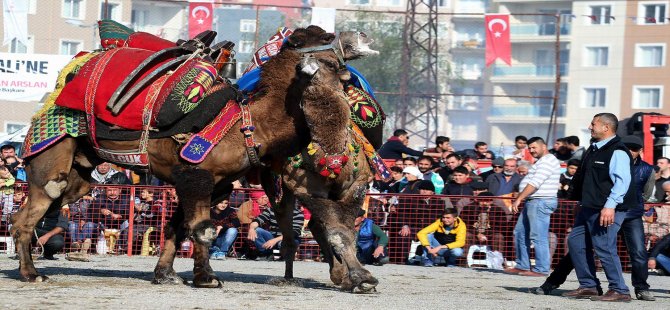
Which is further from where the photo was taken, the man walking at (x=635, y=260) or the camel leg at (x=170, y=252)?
the man walking at (x=635, y=260)

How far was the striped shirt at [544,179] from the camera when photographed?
15.8 meters

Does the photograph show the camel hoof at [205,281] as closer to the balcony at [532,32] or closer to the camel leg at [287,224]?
the camel leg at [287,224]

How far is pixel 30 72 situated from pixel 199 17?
358 centimetres

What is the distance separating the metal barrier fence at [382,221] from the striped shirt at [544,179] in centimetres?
140

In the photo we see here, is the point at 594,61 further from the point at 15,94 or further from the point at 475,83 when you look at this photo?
the point at 15,94

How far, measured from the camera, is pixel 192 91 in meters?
10.5

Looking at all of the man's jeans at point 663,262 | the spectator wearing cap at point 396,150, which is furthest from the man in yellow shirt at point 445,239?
the man's jeans at point 663,262

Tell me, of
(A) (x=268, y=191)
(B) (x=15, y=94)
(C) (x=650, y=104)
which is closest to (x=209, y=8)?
(B) (x=15, y=94)

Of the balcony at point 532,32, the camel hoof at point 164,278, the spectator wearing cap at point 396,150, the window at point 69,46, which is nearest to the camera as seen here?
the camel hoof at point 164,278

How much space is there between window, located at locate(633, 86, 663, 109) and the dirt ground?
4819 cm

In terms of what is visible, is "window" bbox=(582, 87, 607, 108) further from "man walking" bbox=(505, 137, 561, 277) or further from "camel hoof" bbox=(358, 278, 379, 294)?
"camel hoof" bbox=(358, 278, 379, 294)

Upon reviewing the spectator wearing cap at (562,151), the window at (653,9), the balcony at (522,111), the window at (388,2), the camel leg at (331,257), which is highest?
the window at (653,9)

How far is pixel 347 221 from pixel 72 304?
312 centimetres

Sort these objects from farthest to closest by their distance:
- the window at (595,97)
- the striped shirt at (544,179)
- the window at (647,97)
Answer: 1. the window at (595,97)
2. the window at (647,97)
3. the striped shirt at (544,179)
